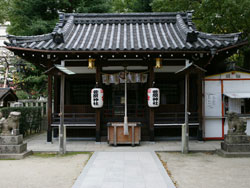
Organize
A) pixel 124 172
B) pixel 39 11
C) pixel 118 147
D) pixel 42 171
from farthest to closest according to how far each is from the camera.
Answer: pixel 39 11
pixel 118 147
pixel 42 171
pixel 124 172

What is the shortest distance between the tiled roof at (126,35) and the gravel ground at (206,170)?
15.1 ft

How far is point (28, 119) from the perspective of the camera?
11703 millimetres

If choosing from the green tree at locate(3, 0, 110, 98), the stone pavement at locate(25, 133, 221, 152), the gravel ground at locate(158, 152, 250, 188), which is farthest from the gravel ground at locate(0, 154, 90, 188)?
the green tree at locate(3, 0, 110, 98)

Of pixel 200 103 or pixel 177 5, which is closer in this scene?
pixel 200 103

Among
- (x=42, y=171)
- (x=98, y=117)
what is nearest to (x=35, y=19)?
(x=98, y=117)

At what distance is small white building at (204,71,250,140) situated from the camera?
10.1 meters

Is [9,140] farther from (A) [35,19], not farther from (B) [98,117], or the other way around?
(A) [35,19]

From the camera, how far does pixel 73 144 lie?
31.3ft

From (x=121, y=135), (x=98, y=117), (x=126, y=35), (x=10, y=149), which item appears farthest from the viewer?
(x=126, y=35)

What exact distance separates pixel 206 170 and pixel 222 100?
5255 mm

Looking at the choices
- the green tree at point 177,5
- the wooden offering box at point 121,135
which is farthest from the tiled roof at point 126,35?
the wooden offering box at point 121,135

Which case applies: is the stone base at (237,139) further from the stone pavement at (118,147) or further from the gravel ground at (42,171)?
the gravel ground at (42,171)

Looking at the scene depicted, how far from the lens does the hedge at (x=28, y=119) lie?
1068 cm

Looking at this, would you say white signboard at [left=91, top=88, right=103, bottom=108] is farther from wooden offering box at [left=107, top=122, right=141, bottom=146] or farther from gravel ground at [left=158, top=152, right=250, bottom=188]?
gravel ground at [left=158, top=152, right=250, bottom=188]
